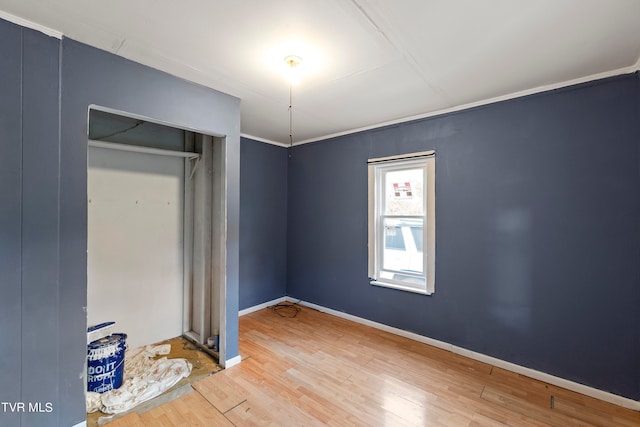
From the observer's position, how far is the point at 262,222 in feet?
13.8

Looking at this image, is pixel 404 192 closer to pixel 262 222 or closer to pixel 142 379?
pixel 262 222

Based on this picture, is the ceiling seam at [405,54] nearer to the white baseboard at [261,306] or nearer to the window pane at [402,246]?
the window pane at [402,246]

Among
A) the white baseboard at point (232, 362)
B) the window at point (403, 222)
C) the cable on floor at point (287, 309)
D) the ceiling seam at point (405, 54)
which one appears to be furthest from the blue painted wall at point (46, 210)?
the window at point (403, 222)

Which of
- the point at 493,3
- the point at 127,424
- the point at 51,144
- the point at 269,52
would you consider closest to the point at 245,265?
the point at 127,424

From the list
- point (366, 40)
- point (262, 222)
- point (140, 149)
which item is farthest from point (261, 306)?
point (366, 40)

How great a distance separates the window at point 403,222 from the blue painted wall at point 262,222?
1584 mm

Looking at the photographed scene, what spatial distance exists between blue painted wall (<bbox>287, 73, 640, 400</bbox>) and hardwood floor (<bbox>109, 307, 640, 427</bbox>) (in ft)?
0.95

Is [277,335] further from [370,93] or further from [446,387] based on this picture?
[370,93]

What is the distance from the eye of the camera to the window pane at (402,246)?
10.8 feet

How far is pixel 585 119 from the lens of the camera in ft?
7.50

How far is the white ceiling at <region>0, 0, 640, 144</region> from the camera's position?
150 cm

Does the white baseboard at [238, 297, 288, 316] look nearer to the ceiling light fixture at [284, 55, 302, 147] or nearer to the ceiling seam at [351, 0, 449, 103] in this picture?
the ceiling light fixture at [284, 55, 302, 147]

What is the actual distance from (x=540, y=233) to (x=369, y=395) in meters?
2.03

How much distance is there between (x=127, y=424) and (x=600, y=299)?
3.66 m
